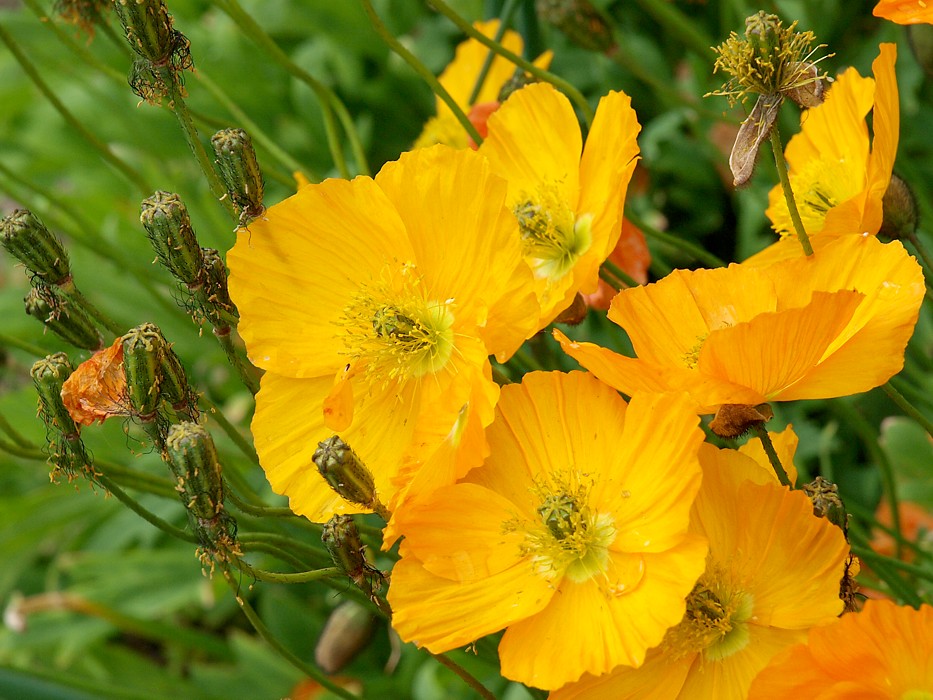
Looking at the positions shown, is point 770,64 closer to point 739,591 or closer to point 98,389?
point 739,591

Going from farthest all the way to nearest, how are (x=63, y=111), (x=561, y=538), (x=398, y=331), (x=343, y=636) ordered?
(x=343, y=636) < (x=63, y=111) < (x=398, y=331) < (x=561, y=538)

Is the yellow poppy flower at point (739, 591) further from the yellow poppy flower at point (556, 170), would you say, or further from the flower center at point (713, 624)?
the yellow poppy flower at point (556, 170)

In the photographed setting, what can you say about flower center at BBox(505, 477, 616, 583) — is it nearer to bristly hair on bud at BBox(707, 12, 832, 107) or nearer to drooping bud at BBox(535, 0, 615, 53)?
bristly hair on bud at BBox(707, 12, 832, 107)

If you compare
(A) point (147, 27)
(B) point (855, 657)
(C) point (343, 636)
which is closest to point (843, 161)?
(B) point (855, 657)

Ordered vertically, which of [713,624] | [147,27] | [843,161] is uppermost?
[147,27]

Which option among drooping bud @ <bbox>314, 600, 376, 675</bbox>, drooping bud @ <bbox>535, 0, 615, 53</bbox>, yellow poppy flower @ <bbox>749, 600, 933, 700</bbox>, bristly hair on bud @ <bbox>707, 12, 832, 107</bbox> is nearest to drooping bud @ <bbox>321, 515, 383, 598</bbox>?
yellow poppy flower @ <bbox>749, 600, 933, 700</bbox>

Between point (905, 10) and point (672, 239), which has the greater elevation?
point (905, 10)
